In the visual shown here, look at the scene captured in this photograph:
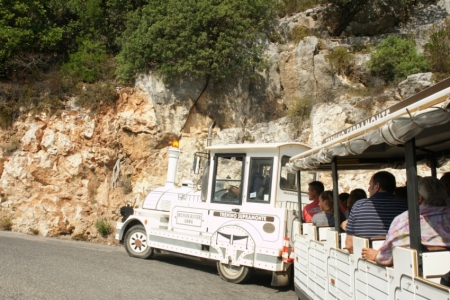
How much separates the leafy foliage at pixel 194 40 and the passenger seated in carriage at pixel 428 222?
14.2 meters

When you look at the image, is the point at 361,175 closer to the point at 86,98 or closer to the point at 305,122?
the point at 305,122

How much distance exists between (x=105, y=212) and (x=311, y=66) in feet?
34.4

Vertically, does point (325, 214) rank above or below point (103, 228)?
above

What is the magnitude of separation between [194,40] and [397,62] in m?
8.24

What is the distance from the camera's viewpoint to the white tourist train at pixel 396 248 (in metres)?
3.12

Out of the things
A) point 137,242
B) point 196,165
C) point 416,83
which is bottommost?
point 137,242

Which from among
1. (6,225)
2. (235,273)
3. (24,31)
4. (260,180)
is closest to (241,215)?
(260,180)

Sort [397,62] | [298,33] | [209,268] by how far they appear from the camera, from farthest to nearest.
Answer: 1. [298,33]
2. [397,62]
3. [209,268]

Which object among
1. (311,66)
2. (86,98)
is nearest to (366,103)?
(311,66)

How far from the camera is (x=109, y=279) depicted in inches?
296

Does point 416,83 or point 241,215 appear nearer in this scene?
point 241,215

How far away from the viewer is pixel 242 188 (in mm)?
8406

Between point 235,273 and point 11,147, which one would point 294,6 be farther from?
point 235,273

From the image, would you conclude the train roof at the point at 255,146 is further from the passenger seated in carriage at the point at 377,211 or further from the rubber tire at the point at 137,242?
the passenger seated in carriage at the point at 377,211
